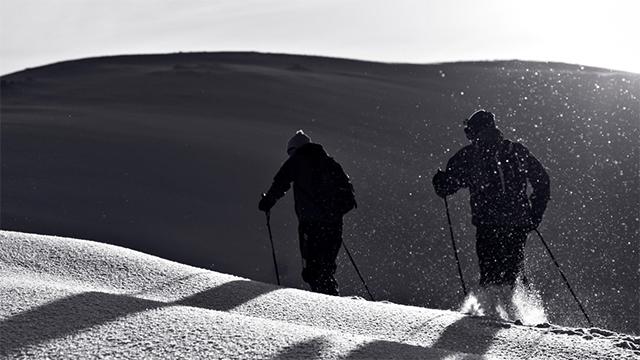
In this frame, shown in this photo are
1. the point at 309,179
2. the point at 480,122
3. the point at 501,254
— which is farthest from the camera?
the point at 309,179

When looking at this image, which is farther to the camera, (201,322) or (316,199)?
→ (316,199)

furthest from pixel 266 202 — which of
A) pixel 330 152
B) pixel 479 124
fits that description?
pixel 330 152

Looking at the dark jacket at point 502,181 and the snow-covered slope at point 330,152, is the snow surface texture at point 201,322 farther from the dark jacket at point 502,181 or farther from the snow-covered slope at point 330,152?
the snow-covered slope at point 330,152

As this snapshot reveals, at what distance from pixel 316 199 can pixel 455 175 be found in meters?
1.12

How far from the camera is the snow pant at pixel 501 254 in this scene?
24.0 feet

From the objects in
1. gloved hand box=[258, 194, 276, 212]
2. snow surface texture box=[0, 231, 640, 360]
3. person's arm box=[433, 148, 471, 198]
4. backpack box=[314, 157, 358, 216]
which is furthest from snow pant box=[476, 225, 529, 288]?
snow surface texture box=[0, 231, 640, 360]

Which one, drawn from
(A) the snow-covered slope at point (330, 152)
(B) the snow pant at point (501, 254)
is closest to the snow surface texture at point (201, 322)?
(B) the snow pant at point (501, 254)

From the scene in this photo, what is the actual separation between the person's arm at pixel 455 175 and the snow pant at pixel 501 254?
1.11 feet

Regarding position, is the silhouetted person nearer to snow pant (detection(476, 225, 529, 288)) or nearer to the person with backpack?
snow pant (detection(476, 225, 529, 288))

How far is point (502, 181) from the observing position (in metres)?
7.27

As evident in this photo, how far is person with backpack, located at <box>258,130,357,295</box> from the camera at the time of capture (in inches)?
316

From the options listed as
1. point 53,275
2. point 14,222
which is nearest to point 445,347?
point 53,275

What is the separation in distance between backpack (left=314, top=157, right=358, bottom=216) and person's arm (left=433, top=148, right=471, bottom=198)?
30.6 inches

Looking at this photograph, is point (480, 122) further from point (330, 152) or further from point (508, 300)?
point (330, 152)
